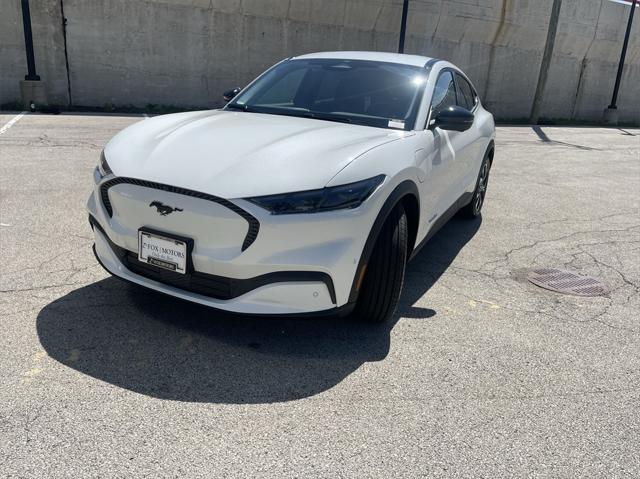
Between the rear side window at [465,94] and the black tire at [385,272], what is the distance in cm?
240

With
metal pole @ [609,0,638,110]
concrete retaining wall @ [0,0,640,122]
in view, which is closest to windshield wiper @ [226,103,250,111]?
concrete retaining wall @ [0,0,640,122]

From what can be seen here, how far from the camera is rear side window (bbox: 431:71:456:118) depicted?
13.8ft

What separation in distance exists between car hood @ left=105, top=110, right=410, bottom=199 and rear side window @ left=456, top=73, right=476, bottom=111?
74.7 inches

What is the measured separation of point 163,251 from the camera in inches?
113

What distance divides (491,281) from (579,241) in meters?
1.86

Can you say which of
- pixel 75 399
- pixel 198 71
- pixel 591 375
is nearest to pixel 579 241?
pixel 591 375

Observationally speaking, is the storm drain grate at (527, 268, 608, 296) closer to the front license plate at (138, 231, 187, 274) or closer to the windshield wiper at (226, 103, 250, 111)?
the windshield wiper at (226, 103, 250, 111)

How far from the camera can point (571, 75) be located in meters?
24.7

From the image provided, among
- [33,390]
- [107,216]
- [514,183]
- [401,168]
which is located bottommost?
[514,183]

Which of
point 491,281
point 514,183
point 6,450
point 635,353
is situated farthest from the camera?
point 514,183

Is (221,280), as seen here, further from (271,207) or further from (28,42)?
(28,42)

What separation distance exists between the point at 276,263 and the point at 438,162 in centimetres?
176

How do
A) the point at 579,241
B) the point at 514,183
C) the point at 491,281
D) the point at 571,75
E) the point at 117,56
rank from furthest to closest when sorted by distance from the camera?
the point at 571,75, the point at 117,56, the point at 514,183, the point at 579,241, the point at 491,281

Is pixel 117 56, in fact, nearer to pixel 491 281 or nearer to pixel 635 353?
pixel 491 281
